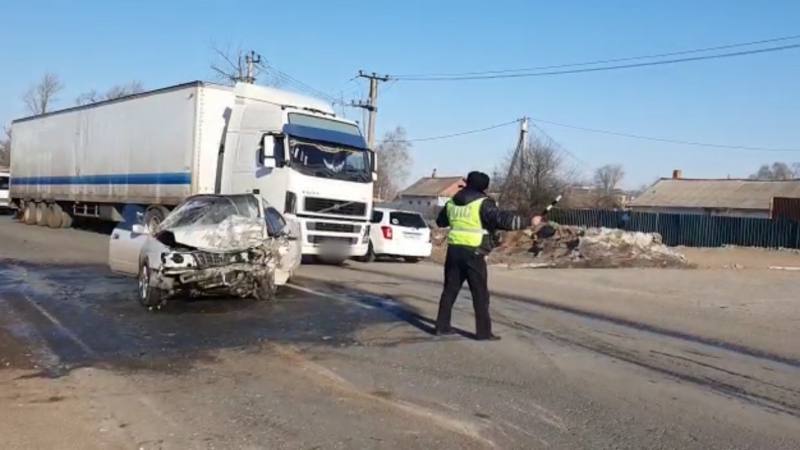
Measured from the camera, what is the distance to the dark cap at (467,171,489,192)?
862cm

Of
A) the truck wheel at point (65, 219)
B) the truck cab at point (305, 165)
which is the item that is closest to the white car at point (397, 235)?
the truck cab at point (305, 165)

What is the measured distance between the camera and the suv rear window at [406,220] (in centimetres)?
2173

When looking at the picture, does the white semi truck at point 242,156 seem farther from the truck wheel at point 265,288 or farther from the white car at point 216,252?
the truck wheel at point 265,288

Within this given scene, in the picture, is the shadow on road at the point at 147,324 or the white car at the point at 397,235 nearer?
the shadow on road at the point at 147,324

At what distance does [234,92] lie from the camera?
18.5 metres

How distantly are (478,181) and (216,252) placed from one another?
148 inches

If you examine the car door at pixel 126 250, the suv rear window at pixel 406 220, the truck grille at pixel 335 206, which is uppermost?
the truck grille at pixel 335 206

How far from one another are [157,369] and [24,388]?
43.5 inches

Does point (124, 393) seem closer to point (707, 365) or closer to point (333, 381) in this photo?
point (333, 381)

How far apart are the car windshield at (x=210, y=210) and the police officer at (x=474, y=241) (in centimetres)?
362

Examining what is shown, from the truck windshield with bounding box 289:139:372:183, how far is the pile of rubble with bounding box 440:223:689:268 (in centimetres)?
699

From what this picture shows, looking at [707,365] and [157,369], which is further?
[707,365]

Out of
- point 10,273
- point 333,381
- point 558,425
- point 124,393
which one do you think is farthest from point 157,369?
point 10,273

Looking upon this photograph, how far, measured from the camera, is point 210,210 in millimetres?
11188
